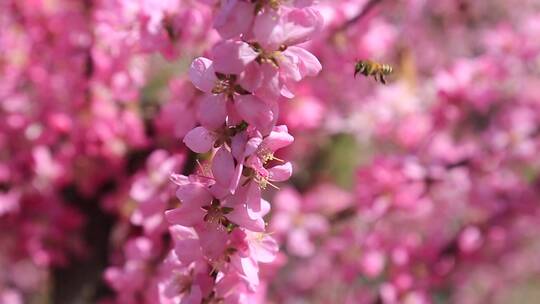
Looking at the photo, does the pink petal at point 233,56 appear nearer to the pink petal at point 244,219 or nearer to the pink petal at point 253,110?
the pink petal at point 253,110

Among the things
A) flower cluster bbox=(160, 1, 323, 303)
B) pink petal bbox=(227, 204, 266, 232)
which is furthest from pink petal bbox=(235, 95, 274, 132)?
pink petal bbox=(227, 204, 266, 232)

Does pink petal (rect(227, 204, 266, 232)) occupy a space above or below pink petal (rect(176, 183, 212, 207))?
below

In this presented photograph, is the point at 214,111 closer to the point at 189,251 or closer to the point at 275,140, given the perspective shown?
the point at 275,140

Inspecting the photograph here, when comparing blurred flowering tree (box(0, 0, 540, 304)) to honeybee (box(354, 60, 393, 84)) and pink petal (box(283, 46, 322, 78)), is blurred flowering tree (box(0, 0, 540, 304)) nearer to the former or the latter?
pink petal (box(283, 46, 322, 78))

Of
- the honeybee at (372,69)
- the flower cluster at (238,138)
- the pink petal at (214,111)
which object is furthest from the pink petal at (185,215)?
the honeybee at (372,69)

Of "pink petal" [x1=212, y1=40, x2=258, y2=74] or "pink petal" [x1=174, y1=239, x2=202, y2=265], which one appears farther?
"pink petal" [x1=174, y1=239, x2=202, y2=265]

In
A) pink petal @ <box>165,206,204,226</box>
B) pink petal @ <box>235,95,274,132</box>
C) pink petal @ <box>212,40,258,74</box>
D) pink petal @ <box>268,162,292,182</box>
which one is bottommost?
pink petal @ <box>165,206,204,226</box>

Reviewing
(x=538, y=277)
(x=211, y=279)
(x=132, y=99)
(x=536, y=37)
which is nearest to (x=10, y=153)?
(x=132, y=99)

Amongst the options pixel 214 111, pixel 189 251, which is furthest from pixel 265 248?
pixel 214 111

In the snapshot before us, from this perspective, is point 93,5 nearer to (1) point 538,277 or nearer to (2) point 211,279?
(2) point 211,279
